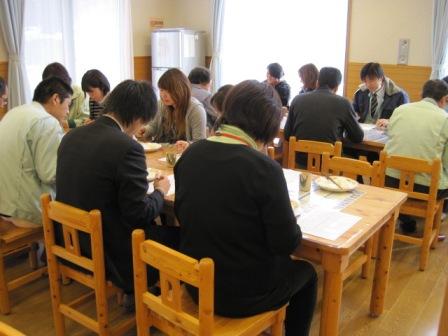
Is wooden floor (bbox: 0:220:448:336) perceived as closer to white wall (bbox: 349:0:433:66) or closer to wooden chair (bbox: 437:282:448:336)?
wooden chair (bbox: 437:282:448:336)

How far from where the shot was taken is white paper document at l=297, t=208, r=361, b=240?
166 cm

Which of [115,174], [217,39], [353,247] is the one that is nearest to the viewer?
[353,247]

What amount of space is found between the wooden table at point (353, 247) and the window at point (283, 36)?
3494 millimetres

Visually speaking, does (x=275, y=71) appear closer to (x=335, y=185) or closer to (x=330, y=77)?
(x=330, y=77)


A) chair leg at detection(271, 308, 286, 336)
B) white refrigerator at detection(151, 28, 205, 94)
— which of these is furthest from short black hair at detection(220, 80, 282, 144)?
white refrigerator at detection(151, 28, 205, 94)

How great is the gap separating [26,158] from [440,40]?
4064 mm

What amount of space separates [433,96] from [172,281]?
88.5 inches

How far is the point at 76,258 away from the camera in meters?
1.79

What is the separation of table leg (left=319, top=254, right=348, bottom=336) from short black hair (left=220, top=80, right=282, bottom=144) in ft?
1.71

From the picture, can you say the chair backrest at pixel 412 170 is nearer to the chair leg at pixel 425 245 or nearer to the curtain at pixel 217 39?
the chair leg at pixel 425 245

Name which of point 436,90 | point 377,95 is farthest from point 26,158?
point 377,95

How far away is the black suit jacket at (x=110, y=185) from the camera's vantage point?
1708 mm

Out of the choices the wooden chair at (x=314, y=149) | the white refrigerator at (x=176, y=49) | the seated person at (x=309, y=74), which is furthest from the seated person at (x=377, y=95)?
the white refrigerator at (x=176, y=49)

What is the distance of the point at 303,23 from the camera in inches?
212
